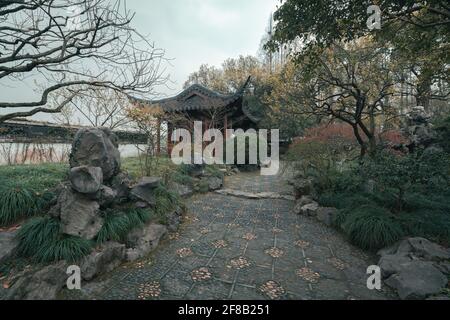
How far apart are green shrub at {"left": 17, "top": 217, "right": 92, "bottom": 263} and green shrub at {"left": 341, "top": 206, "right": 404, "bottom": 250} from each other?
3547 millimetres

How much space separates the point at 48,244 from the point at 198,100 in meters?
9.95

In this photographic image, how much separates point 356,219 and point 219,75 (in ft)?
79.4

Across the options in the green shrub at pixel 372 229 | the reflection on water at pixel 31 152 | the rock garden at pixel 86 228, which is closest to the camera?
the rock garden at pixel 86 228

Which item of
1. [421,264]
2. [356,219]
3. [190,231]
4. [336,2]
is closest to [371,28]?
[336,2]

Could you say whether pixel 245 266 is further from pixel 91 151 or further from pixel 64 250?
pixel 91 151

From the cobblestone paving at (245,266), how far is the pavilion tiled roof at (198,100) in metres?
7.12

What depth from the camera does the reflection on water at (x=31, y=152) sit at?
19.4 feet

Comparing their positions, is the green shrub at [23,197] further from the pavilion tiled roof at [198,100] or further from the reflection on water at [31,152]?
the pavilion tiled roof at [198,100]

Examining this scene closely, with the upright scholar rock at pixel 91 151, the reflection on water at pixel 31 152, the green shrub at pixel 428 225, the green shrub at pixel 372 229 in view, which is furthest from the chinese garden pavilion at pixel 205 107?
the green shrub at pixel 428 225

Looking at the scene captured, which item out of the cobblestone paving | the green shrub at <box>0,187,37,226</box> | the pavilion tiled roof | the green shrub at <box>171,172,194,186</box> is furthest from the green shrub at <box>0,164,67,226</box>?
the pavilion tiled roof

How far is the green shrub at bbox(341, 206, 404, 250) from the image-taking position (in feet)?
10.3

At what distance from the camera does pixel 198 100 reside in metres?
11.6

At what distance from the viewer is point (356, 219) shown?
351 cm

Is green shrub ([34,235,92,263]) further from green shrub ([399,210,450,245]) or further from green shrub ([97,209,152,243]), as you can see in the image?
green shrub ([399,210,450,245])
